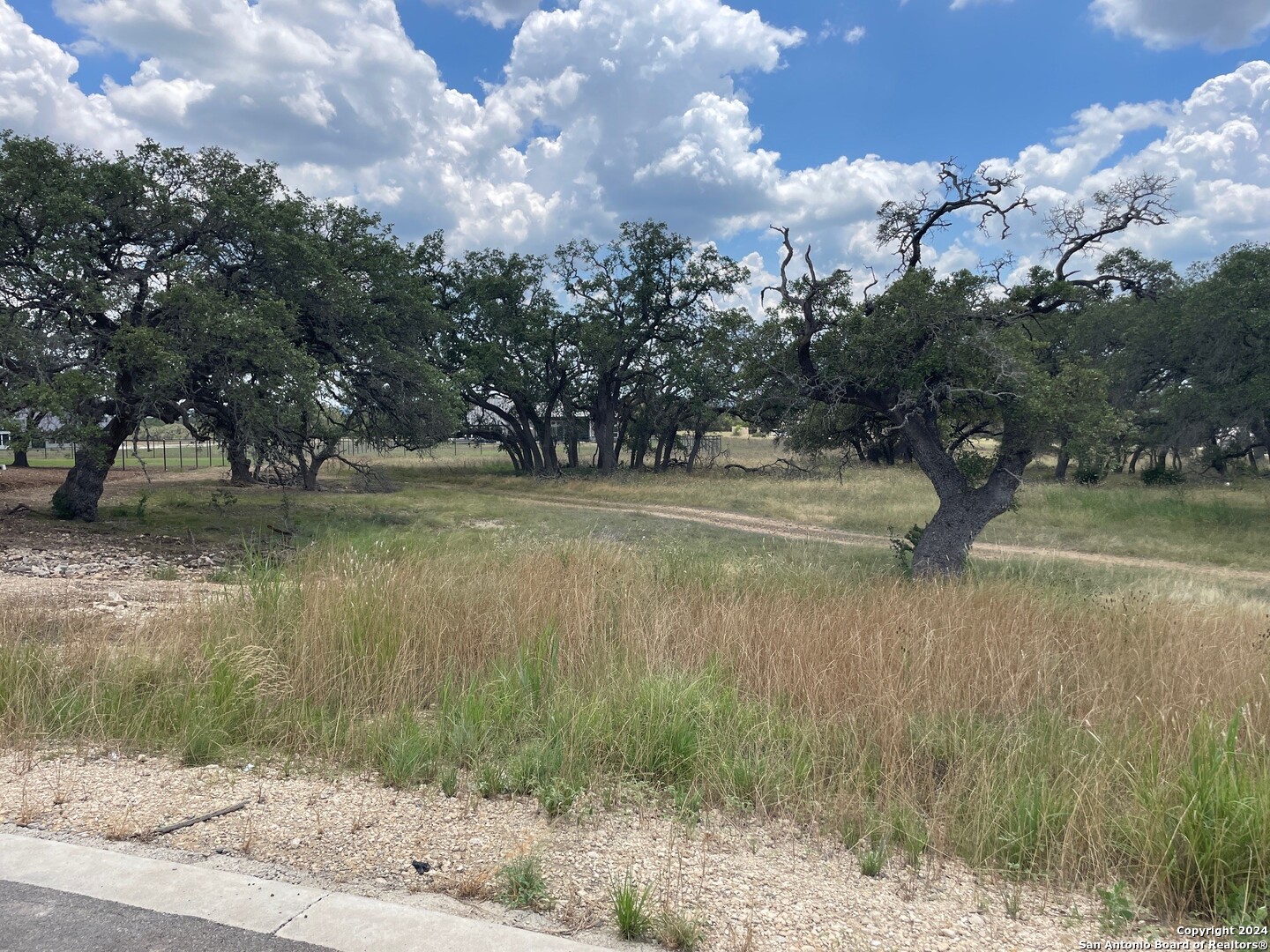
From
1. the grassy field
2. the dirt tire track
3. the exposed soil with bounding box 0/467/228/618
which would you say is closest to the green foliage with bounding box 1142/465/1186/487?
the dirt tire track

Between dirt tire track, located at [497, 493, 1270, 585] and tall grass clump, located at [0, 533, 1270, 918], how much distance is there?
30.9 feet

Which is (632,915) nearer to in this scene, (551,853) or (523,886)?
(523,886)

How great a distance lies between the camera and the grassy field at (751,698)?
3641mm

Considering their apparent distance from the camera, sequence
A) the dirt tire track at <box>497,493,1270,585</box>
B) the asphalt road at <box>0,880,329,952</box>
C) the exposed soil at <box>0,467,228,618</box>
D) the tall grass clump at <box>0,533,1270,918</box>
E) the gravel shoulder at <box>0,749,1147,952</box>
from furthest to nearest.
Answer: the dirt tire track at <box>497,493,1270,585</box> < the exposed soil at <box>0,467,228,618</box> < the tall grass clump at <box>0,533,1270,918</box> < the gravel shoulder at <box>0,749,1147,952</box> < the asphalt road at <box>0,880,329,952</box>

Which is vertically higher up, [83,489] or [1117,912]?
[83,489]

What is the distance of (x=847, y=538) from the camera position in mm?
20391

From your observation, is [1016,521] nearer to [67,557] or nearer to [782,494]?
[782,494]

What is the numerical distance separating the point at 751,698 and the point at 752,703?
28 centimetres

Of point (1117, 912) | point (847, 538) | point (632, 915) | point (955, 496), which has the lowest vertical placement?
point (847, 538)

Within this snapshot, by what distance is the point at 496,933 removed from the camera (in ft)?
8.97

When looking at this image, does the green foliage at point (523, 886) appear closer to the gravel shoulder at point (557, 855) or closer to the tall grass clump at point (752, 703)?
the gravel shoulder at point (557, 855)

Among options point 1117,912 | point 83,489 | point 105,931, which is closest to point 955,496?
point 1117,912

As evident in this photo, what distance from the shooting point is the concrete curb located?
8.82 feet

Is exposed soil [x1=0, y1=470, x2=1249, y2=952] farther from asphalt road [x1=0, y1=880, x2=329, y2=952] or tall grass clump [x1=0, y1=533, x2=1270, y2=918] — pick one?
asphalt road [x1=0, y1=880, x2=329, y2=952]
